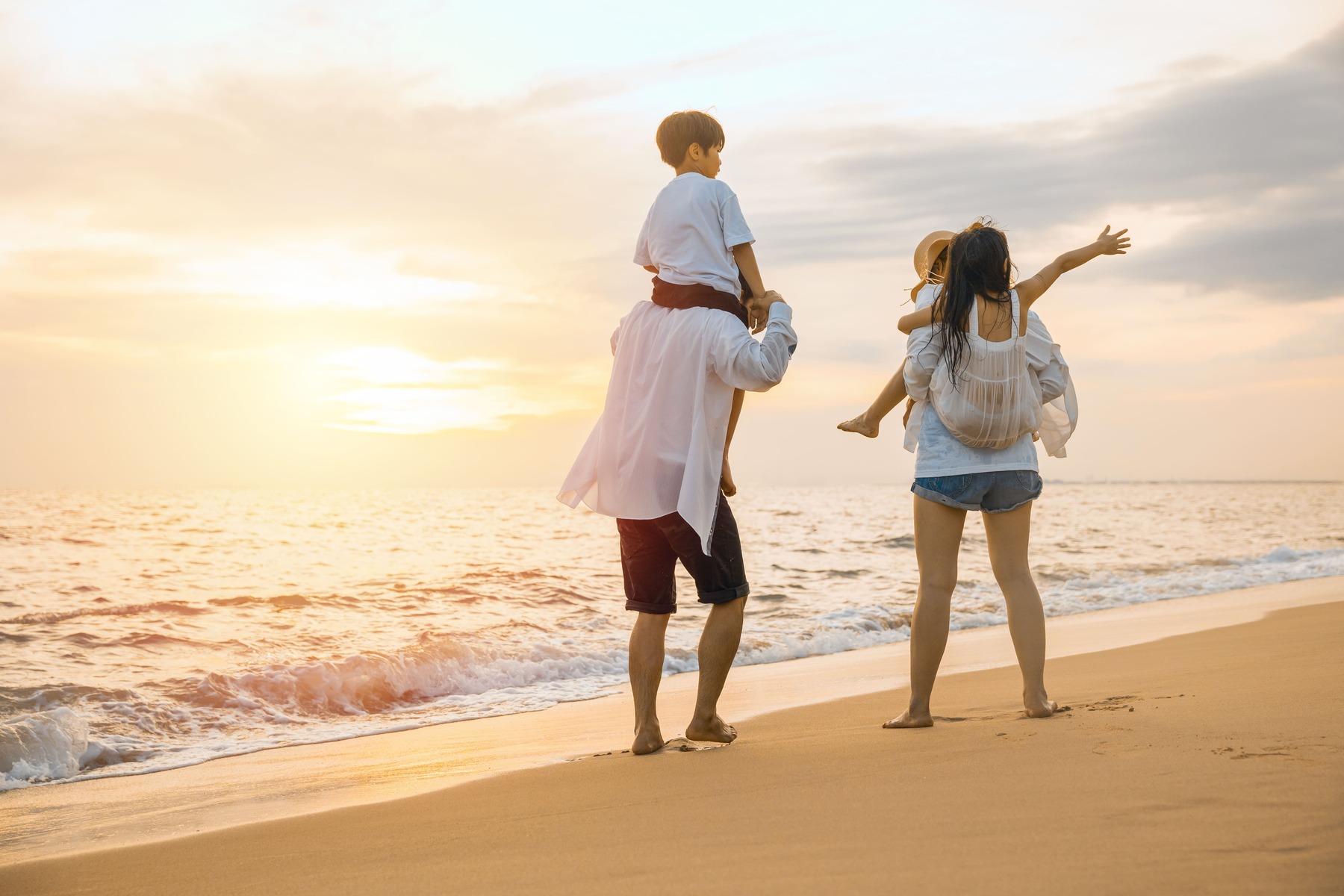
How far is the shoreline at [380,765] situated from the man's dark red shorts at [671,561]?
Result: 81cm

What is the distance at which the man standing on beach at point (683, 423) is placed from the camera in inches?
130

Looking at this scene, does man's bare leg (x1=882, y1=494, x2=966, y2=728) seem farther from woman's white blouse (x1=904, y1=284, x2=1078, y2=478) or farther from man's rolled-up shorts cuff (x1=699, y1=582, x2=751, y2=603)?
man's rolled-up shorts cuff (x1=699, y1=582, x2=751, y2=603)

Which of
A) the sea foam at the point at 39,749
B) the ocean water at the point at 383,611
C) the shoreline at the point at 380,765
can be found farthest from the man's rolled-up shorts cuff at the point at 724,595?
the sea foam at the point at 39,749

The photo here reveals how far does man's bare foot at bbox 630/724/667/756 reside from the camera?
135 inches

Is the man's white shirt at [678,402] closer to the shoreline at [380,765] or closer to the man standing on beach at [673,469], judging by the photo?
the man standing on beach at [673,469]

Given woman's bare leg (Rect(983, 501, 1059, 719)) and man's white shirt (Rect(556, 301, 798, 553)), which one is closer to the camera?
man's white shirt (Rect(556, 301, 798, 553))

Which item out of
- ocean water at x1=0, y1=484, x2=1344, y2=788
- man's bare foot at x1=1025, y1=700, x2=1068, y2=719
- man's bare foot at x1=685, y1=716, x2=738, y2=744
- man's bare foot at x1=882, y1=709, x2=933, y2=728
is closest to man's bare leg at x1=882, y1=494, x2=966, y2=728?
man's bare foot at x1=882, y1=709, x2=933, y2=728

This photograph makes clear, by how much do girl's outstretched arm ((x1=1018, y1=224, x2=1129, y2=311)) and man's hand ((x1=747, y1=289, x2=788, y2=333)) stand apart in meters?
0.86

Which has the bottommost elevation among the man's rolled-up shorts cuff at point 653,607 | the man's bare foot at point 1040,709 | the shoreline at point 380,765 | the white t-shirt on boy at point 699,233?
the shoreline at point 380,765

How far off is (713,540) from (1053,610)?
7.42m

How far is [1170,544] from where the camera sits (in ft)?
56.4

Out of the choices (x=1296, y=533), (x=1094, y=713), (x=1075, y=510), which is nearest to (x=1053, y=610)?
(x=1094, y=713)

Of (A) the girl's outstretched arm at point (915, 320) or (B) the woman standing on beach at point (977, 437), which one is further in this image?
(A) the girl's outstretched arm at point (915, 320)

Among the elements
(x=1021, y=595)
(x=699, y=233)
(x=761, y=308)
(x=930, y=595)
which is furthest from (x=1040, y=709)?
(x=699, y=233)
